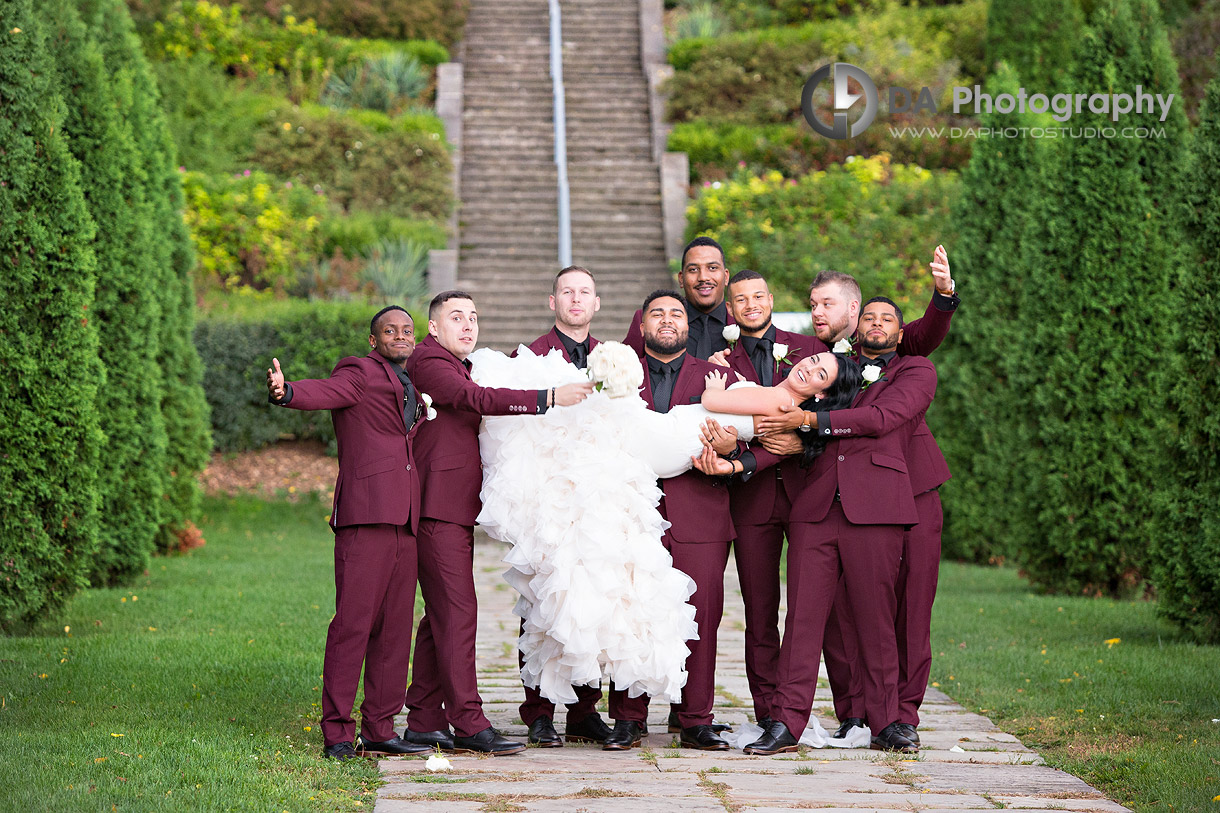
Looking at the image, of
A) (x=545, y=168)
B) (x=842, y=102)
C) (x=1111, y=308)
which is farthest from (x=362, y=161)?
(x=1111, y=308)

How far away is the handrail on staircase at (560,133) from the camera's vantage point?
51.6 ft

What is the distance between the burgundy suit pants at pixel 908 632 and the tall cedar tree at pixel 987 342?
541 cm

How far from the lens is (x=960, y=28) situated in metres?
20.3

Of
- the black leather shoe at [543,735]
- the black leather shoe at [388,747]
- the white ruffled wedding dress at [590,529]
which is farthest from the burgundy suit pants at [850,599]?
the black leather shoe at [388,747]

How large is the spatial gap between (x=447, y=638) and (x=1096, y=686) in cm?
354

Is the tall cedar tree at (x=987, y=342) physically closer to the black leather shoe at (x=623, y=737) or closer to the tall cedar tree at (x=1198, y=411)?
the tall cedar tree at (x=1198, y=411)

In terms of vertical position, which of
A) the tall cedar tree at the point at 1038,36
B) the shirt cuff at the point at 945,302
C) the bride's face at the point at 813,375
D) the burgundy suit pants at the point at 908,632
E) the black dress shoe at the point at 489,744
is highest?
the tall cedar tree at the point at 1038,36

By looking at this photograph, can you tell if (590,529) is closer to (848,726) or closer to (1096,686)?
(848,726)

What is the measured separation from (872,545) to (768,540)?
0.50m

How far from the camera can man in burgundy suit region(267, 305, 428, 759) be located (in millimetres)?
4910

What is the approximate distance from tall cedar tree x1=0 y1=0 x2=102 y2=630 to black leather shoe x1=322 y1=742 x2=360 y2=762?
10.1ft

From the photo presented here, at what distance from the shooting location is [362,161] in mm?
16891

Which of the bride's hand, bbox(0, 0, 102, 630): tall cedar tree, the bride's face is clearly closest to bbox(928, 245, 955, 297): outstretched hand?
the bride's face

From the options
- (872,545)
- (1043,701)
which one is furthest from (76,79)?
(1043,701)
